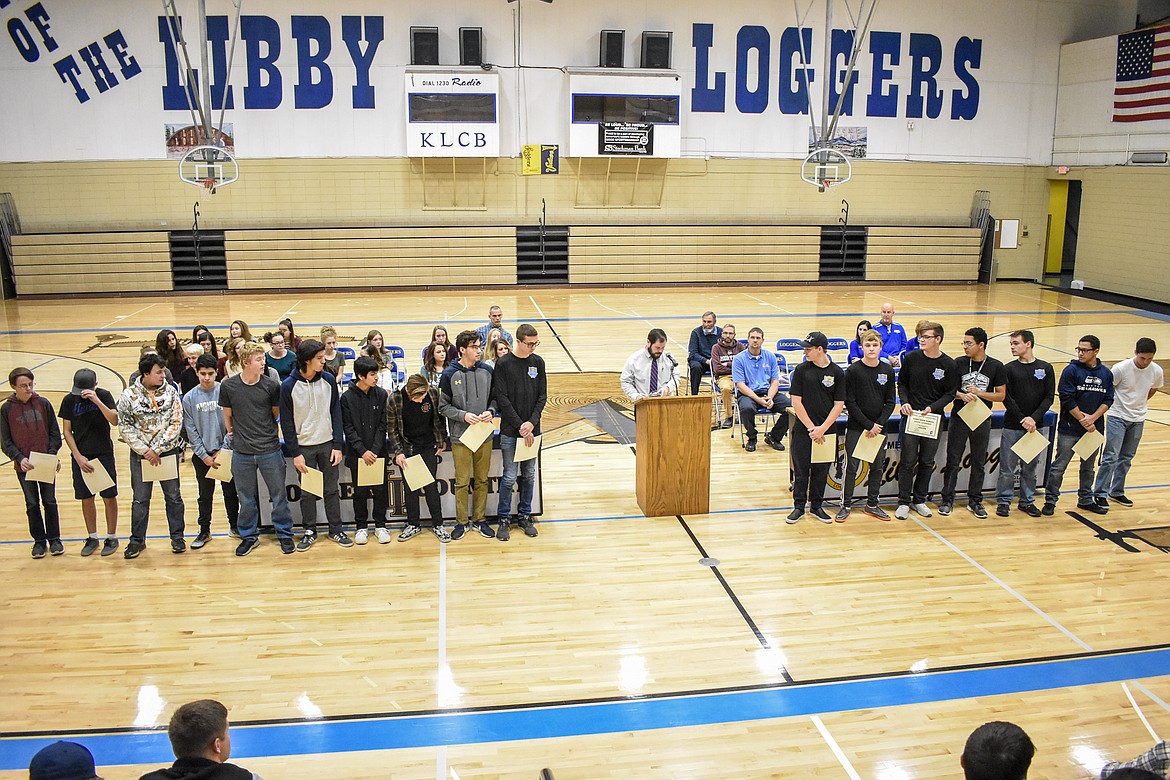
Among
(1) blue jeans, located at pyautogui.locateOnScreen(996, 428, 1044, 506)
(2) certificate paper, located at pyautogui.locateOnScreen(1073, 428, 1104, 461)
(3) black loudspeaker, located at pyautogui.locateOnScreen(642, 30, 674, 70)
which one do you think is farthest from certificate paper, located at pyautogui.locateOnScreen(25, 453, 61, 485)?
(3) black loudspeaker, located at pyautogui.locateOnScreen(642, 30, 674, 70)

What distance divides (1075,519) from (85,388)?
8.86m

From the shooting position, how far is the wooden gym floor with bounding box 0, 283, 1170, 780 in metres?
5.07

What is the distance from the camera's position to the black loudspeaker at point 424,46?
21859 mm

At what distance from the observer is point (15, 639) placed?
617cm

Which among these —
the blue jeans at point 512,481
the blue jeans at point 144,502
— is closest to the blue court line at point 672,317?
the blue jeans at point 512,481

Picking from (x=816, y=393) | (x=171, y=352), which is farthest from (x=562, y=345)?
(x=816, y=393)

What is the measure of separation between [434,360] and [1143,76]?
21.4 m

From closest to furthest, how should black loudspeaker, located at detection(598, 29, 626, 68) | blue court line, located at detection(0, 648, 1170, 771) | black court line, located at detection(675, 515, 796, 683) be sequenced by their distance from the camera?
blue court line, located at detection(0, 648, 1170, 771), black court line, located at detection(675, 515, 796, 683), black loudspeaker, located at detection(598, 29, 626, 68)

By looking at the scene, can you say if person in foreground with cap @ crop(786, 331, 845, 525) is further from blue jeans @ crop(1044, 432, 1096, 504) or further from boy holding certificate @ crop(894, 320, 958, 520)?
blue jeans @ crop(1044, 432, 1096, 504)

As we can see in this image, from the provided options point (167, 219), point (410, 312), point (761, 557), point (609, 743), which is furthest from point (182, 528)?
point (167, 219)

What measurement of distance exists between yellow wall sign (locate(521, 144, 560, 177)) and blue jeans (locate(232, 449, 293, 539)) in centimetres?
1698

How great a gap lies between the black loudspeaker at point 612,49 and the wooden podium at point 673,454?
16527mm

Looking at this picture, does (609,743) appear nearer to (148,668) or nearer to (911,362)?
(148,668)

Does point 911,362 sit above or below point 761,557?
above
